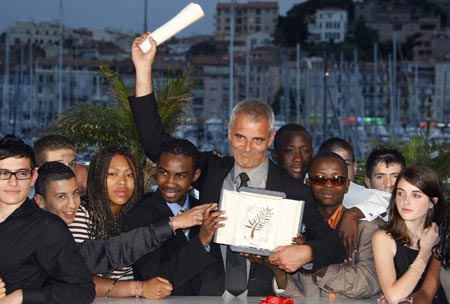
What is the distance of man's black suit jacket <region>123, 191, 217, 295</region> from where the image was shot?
6.10 meters

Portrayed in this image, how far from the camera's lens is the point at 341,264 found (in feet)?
20.4

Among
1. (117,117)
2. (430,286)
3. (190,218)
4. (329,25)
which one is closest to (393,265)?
(430,286)

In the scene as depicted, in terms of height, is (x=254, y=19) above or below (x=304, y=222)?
above

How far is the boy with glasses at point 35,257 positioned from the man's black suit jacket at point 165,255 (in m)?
0.92

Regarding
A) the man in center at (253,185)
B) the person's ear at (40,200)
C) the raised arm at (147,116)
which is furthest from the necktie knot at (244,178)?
the person's ear at (40,200)

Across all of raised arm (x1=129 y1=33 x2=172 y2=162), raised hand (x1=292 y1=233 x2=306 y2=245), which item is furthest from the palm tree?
raised hand (x1=292 y1=233 x2=306 y2=245)

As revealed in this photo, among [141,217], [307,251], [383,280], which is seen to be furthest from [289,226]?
[141,217]

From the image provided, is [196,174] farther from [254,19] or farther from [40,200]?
[254,19]

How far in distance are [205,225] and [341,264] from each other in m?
0.88

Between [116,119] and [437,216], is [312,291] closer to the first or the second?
[437,216]

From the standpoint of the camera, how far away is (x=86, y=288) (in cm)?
523

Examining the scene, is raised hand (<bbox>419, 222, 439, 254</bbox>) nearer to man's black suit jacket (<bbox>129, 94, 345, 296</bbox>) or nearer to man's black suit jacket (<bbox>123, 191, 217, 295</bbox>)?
man's black suit jacket (<bbox>129, 94, 345, 296</bbox>)

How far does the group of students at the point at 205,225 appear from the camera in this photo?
17.7 feet

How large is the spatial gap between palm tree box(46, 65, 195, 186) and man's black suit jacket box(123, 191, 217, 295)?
3.41m
